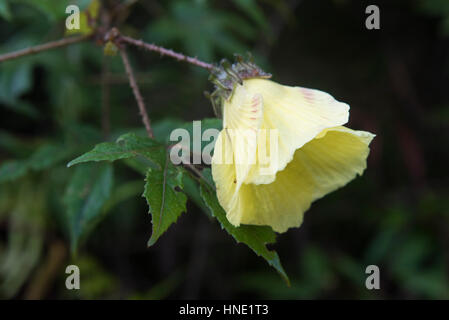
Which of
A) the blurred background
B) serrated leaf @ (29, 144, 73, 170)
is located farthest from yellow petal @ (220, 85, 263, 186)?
serrated leaf @ (29, 144, 73, 170)

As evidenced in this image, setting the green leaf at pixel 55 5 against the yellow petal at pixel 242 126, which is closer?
the yellow petal at pixel 242 126

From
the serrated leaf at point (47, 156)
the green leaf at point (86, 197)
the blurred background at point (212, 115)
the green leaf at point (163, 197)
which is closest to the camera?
the green leaf at point (163, 197)

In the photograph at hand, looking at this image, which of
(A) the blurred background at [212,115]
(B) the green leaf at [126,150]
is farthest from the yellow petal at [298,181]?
(A) the blurred background at [212,115]

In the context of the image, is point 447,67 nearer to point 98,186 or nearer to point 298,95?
point 298,95

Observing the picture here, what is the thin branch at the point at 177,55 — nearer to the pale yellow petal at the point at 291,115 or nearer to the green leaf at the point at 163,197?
the pale yellow petal at the point at 291,115

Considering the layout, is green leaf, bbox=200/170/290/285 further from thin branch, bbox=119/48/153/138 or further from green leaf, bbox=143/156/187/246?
thin branch, bbox=119/48/153/138

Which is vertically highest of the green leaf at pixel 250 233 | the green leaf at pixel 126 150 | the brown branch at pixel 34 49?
the brown branch at pixel 34 49
